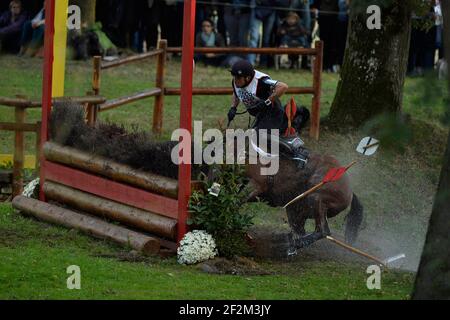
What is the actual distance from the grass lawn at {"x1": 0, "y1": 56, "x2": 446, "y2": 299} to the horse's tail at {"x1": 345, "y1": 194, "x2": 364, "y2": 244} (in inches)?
14.8

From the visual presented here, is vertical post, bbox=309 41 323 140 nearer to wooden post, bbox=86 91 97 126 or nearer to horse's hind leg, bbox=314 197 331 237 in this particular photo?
wooden post, bbox=86 91 97 126

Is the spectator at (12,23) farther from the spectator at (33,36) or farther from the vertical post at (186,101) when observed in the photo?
the vertical post at (186,101)

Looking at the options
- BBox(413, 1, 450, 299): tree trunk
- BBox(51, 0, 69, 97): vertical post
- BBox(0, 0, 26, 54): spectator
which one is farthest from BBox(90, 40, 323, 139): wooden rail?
BBox(413, 1, 450, 299): tree trunk

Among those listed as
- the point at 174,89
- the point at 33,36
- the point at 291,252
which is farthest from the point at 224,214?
the point at 33,36

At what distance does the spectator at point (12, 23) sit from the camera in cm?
2187

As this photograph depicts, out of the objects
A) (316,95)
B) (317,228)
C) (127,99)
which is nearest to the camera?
(317,228)

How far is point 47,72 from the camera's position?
13.7 metres

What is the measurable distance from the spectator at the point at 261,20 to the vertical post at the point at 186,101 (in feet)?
38.0

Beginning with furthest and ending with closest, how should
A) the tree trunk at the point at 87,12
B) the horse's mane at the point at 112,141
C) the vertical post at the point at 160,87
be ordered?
the tree trunk at the point at 87,12, the vertical post at the point at 160,87, the horse's mane at the point at 112,141

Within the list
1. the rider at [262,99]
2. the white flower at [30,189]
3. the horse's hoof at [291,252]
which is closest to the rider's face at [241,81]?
the rider at [262,99]

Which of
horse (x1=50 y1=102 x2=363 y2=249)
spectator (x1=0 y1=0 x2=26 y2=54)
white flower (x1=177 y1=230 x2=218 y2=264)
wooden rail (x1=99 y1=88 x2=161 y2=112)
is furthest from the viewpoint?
spectator (x1=0 y1=0 x2=26 y2=54)

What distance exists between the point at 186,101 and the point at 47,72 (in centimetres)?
300

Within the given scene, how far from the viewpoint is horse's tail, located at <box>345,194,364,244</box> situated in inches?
507

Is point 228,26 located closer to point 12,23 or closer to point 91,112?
point 12,23
